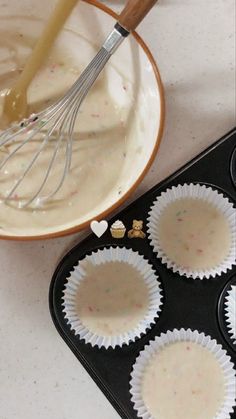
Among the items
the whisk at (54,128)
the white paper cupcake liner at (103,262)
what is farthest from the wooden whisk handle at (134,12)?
the white paper cupcake liner at (103,262)

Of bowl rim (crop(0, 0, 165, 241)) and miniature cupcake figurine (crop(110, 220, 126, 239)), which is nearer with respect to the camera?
bowl rim (crop(0, 0, 165, 241))

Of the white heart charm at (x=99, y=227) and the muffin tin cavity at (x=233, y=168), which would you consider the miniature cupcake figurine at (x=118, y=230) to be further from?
the muffin tin cavity at (x=233, y=168)

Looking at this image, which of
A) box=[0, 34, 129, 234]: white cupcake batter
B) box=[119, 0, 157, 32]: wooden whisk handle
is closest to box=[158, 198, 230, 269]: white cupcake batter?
box=[0, 34, 129, 234]: white cupcake batter

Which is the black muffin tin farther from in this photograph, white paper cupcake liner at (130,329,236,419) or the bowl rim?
the bowl rim

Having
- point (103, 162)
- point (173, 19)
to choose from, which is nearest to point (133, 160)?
point (103, 162)

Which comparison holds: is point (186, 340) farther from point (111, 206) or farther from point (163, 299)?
point (111, 206)

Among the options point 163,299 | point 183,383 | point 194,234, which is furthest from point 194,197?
point 183,383

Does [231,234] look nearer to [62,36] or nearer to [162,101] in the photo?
[162,101]
